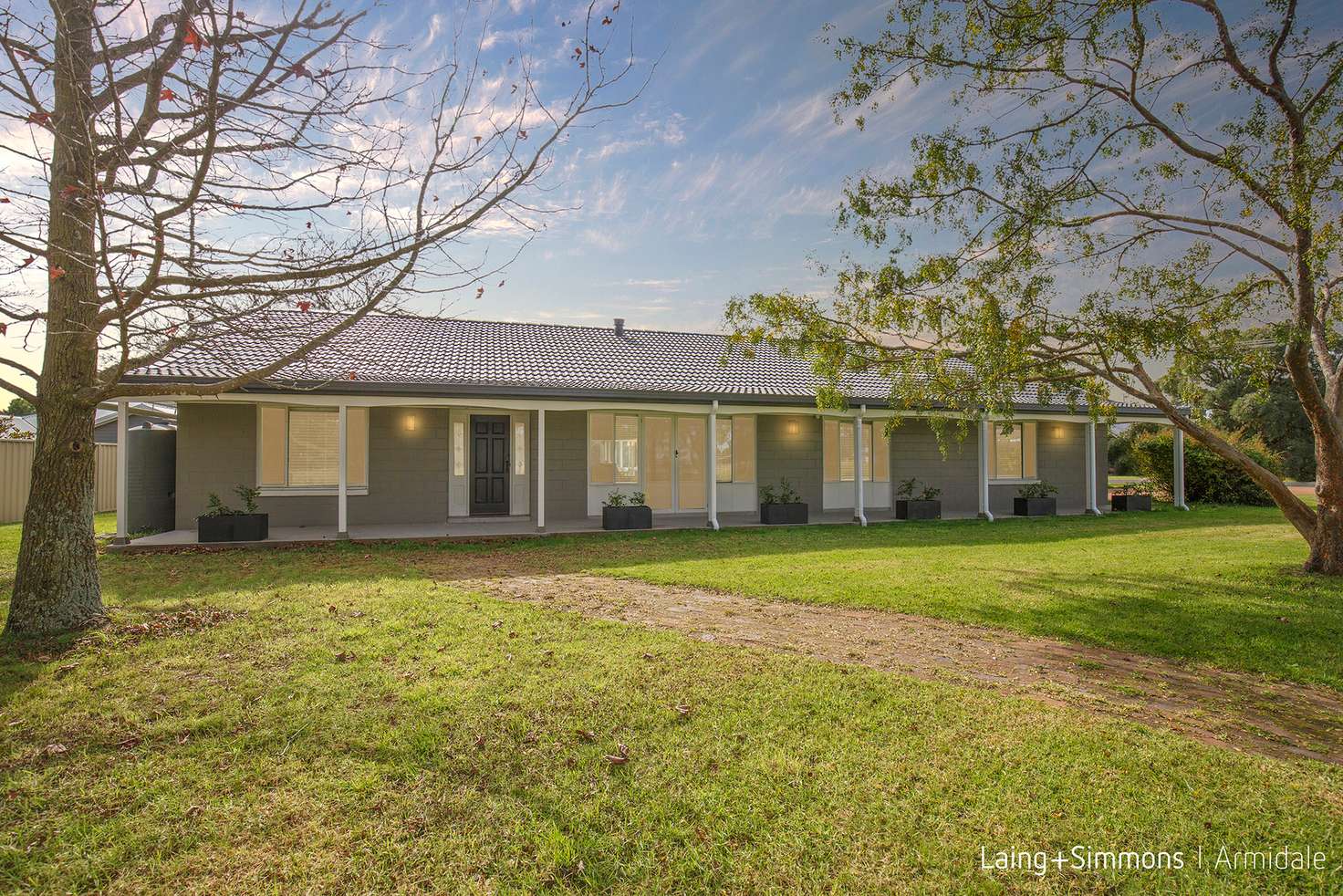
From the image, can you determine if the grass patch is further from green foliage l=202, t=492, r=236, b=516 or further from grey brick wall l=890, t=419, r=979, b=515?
green foliage l=202, t=492, r=236, b=516

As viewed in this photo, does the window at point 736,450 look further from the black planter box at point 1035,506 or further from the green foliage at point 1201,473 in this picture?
the green foliage at point 1201,473

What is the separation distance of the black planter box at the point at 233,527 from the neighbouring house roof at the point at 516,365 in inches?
78.4

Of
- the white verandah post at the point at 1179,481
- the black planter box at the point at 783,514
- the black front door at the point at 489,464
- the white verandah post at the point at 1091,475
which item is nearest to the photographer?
the black front door at the point at 489,464

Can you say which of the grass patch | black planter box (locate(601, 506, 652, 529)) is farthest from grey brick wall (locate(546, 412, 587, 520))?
the grass patch

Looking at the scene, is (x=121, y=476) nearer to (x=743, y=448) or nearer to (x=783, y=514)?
(x=743, y=448)

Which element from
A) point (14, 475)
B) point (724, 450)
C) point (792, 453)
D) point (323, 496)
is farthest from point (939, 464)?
point (14, 475)

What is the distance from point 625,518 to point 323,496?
17.4ft

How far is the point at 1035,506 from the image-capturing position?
15609mm

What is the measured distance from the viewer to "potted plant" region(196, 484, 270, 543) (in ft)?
34.0

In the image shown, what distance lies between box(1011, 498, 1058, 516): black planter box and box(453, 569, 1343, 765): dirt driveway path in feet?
36.7

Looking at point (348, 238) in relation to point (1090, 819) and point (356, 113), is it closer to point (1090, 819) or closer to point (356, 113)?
point (356, 113)

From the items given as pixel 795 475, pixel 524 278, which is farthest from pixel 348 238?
pixel 795 475

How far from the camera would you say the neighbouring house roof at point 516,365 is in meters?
10.8

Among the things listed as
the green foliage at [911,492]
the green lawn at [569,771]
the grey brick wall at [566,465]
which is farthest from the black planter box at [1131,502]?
the grey brick wall at [566,465]
